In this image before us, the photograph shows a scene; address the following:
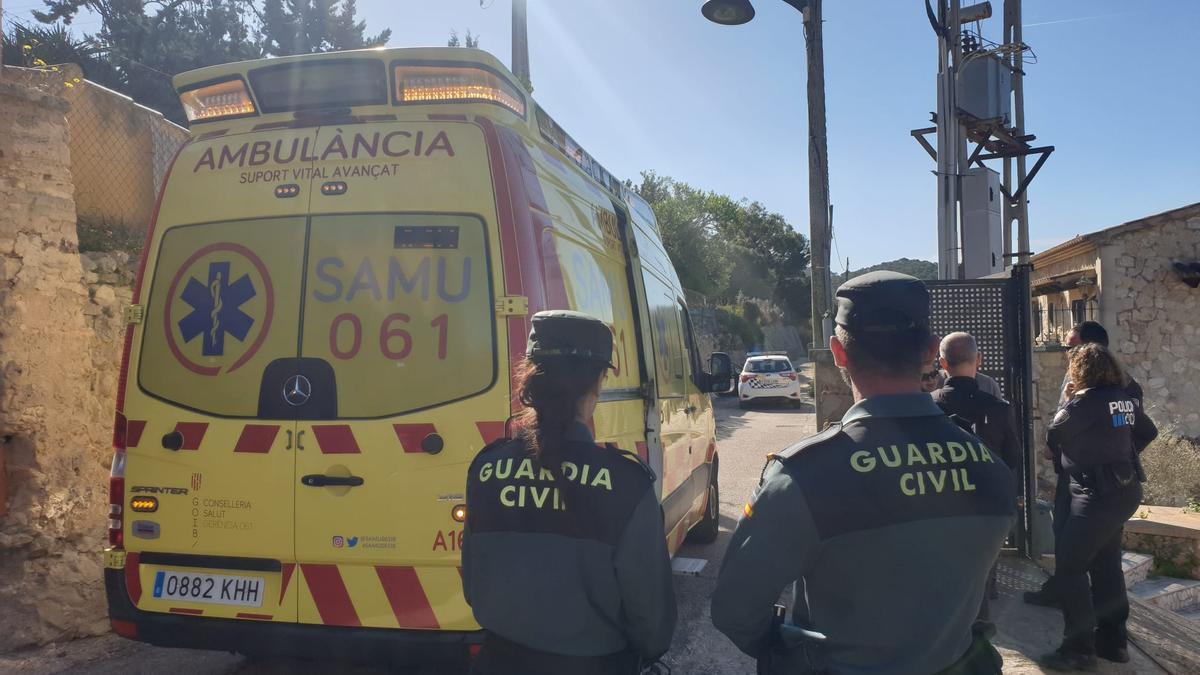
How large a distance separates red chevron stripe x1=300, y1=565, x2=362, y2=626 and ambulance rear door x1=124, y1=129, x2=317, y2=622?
10cm

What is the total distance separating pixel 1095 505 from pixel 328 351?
3.66 metres

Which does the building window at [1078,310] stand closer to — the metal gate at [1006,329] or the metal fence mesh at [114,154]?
the metal gate at [1006,329]

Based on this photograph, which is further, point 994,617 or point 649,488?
point 994,617

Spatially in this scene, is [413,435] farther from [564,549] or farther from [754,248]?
[754,248]

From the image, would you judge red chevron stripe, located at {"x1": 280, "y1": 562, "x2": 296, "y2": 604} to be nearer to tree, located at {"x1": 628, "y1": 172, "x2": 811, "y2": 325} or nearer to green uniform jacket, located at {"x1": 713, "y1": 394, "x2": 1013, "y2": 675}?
green uniform jacket, located at {"x1": 713, "y1": 394, "x2": 1013, "y2": 675}

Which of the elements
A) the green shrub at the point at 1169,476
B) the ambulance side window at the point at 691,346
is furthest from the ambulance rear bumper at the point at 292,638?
the green shrub at the point at 1169,476

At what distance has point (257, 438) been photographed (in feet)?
10.6

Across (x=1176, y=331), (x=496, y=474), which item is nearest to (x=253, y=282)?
(x=496, y=474)

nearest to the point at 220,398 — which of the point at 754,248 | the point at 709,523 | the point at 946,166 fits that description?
the point at 709,523

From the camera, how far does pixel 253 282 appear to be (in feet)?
11.0

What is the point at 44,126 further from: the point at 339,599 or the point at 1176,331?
the point at 1176,331

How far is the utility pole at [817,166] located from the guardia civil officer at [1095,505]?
4955 millimetres

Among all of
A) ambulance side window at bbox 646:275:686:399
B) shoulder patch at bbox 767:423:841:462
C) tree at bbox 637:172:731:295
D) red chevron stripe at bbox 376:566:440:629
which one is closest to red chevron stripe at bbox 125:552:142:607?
red chevron stripe at bbox 376:566:440:629

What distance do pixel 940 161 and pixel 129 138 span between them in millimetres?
8549
